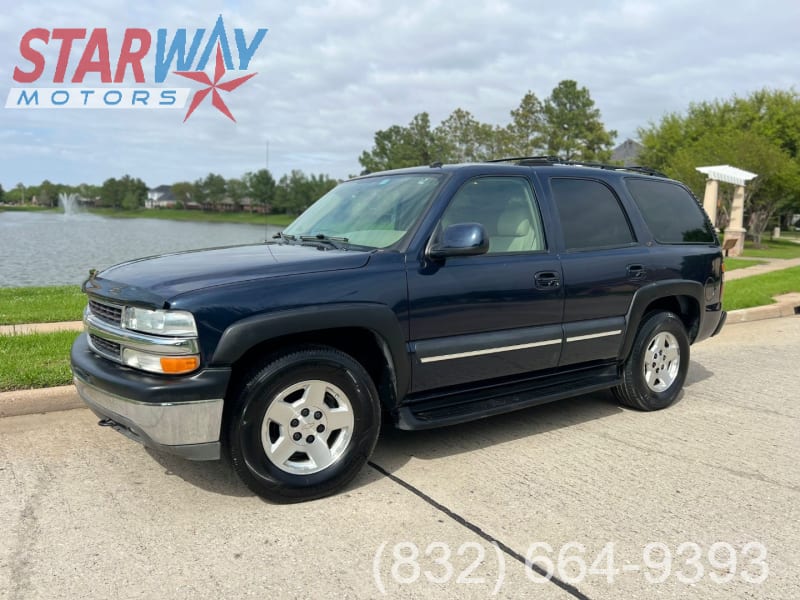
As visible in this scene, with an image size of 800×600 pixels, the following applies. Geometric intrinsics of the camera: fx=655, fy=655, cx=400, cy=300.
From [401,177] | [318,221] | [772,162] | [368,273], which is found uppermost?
[772,162]

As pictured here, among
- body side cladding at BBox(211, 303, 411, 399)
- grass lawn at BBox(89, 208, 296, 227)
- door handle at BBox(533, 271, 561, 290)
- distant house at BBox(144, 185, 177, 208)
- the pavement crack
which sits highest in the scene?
distant house at BBox(144, 185, 177, 208)

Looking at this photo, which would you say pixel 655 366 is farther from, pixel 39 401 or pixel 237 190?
pixel 237 190

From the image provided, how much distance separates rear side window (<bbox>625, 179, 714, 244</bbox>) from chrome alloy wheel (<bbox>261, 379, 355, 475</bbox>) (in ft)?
10.3

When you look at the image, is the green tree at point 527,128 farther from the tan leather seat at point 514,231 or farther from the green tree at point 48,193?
the green tree at point 48,193

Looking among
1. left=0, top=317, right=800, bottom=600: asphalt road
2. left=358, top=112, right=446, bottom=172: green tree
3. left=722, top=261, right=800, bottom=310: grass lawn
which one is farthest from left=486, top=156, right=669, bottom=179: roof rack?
left=358, top=112, right=446, bottom=172: green tree

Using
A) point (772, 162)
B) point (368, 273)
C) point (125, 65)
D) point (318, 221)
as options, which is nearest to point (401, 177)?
point (318, 221)

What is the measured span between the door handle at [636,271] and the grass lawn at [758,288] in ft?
19.6

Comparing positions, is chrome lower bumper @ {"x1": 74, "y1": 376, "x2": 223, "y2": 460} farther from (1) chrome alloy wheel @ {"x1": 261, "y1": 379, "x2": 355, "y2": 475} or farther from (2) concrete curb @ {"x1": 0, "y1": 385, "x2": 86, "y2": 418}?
(2) concrete curb @ {"x1": 0, "y1": 385, "x2": 86, "y2": 418}

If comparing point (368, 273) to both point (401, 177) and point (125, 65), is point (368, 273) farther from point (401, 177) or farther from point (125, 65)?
point (125, 65)

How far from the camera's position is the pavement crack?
2787 mm

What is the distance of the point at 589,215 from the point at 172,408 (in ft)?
10.7

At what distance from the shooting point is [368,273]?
146 inches

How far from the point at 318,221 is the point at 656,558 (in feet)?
10.1

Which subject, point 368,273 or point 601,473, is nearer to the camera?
point 368,273
